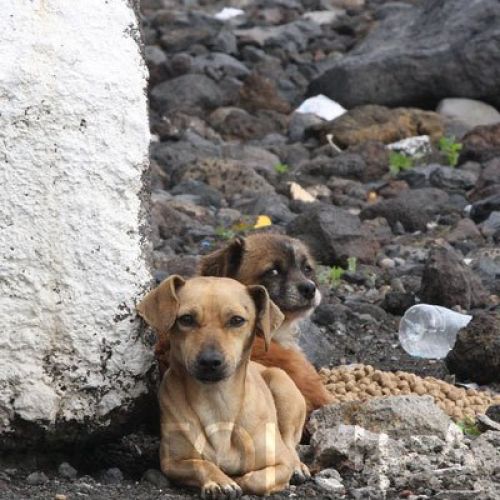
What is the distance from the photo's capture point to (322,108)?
25.3m

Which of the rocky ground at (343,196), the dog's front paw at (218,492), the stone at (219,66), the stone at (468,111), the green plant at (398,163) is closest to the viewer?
the dog's front paw at (218,492)

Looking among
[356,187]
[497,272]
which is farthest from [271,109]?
[497,272]

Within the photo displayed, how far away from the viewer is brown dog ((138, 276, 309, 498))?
8211 mm

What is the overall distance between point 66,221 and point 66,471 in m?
1.33

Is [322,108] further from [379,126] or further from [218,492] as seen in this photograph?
[218,492]

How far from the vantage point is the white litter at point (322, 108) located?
25.0m

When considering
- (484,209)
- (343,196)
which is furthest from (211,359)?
(343,196)

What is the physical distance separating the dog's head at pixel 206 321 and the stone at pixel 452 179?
11786 mm

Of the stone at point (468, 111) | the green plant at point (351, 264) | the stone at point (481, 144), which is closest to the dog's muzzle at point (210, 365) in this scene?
the green plant at point (351, 264)

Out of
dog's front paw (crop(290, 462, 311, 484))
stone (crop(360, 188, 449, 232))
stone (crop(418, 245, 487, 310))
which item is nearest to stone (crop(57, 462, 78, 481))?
dog's front paw (crop(290, 462, 311, 484))

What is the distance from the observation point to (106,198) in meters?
8.66

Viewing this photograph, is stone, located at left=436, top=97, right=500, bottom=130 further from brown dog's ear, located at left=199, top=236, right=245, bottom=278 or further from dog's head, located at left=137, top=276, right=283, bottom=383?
dog's head, located at left=137, top=276, right=283, bottom=383

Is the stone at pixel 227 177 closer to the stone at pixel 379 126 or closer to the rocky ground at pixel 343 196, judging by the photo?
the rocky ground at pixel 343 196

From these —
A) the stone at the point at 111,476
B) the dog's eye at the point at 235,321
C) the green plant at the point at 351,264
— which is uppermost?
the dog's eye at the point at 235,321
